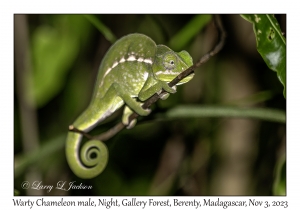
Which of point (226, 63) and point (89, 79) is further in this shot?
point (89, 79)

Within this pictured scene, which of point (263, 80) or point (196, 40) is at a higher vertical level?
point (196, 40)

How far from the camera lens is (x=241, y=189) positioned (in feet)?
7.35

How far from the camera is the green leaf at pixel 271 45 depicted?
1.29 m

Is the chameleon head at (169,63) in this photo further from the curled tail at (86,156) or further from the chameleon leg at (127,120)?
the curled tail at (86,156)

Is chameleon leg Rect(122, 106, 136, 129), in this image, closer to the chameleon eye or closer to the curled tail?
the curled tail

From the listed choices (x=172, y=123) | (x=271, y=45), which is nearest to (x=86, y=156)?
(x=271, y=45)

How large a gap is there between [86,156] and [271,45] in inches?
28.0

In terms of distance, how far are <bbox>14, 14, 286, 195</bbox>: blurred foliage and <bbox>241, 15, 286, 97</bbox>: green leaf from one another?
2.15 feet

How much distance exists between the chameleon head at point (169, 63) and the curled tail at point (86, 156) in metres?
0.38

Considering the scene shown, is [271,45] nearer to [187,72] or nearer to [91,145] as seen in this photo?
[187,72]
